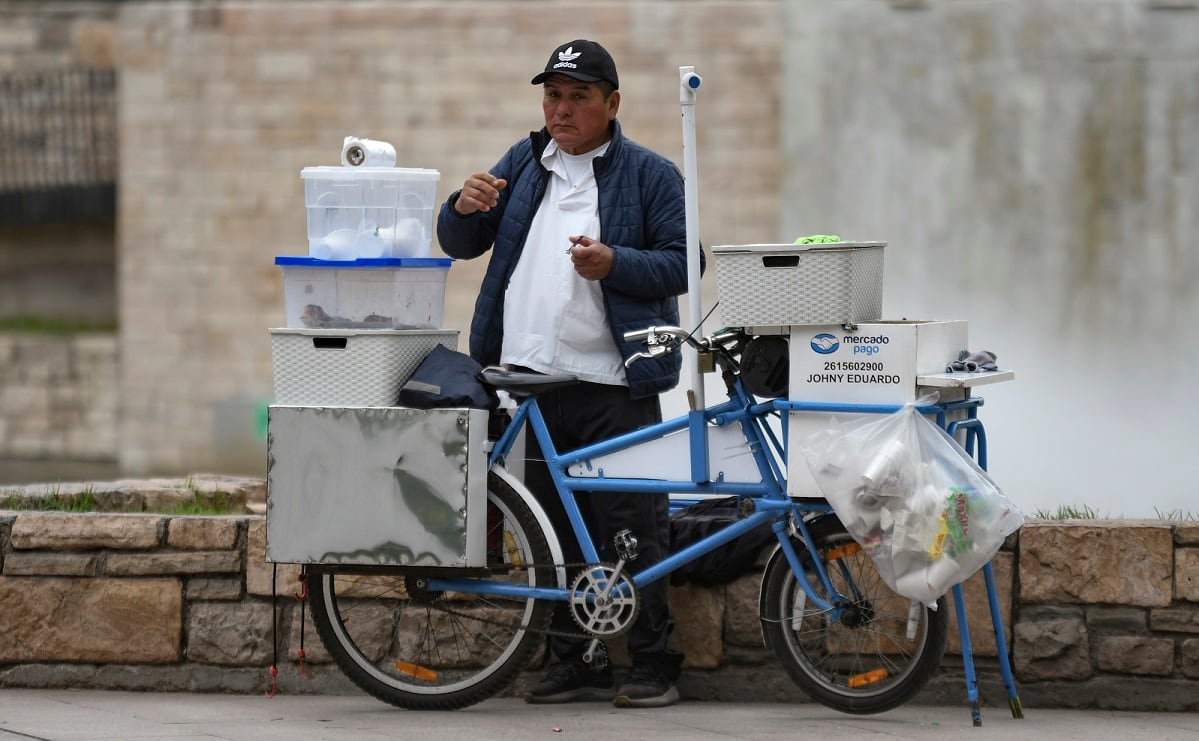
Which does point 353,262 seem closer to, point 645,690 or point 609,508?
point 609,508

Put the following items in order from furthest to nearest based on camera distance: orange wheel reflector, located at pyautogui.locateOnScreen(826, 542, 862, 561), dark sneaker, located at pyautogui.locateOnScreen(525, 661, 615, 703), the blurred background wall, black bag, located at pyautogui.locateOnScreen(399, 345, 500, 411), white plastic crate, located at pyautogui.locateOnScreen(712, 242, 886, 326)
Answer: the blurred background wall < dark sneaker, located at pyautogui.locateOnScreen(525, 661, 615, 703) < black bag, located at pyautogui.locateOnScreen(399, 345, 500, 411) < orange wheel reflector, located at pyautogui.locateOnScreen(826, 542, 862, 561) < white plastic crate, located at pyautogui.locateOnScreen(712, 242, 886, 326)

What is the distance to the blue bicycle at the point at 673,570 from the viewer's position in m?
4.64

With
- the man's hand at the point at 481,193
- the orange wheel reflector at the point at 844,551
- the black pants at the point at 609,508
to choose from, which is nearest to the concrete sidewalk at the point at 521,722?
the black pants at the point at 609,508

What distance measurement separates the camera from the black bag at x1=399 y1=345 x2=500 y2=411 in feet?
15.6

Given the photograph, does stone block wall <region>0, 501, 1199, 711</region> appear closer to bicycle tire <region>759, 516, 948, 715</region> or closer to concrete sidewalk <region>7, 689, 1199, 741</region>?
concrete sidewalk <region>7, 689, 1199, 741</region>

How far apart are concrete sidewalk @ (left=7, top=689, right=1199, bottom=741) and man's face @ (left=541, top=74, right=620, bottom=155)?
1636mm

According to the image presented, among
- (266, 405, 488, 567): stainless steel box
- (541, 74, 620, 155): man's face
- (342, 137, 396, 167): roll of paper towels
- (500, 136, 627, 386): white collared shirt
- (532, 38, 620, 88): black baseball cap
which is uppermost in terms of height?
(532, 38, 620, 88): black baseball cap

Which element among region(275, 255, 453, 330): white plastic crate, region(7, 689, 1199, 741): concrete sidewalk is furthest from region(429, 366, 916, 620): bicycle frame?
region(275, 255, 453, 330): white plastic crate

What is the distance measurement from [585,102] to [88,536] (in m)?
2.05

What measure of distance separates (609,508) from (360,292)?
3.06 feet

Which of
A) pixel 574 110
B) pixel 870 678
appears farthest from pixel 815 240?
pixel 870 678

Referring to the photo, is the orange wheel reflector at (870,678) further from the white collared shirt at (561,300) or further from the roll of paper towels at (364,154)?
the roll of paper towels at (364,154)

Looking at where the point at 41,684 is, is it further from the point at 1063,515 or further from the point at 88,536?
the point at 1063,515

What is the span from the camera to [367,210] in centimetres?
495
